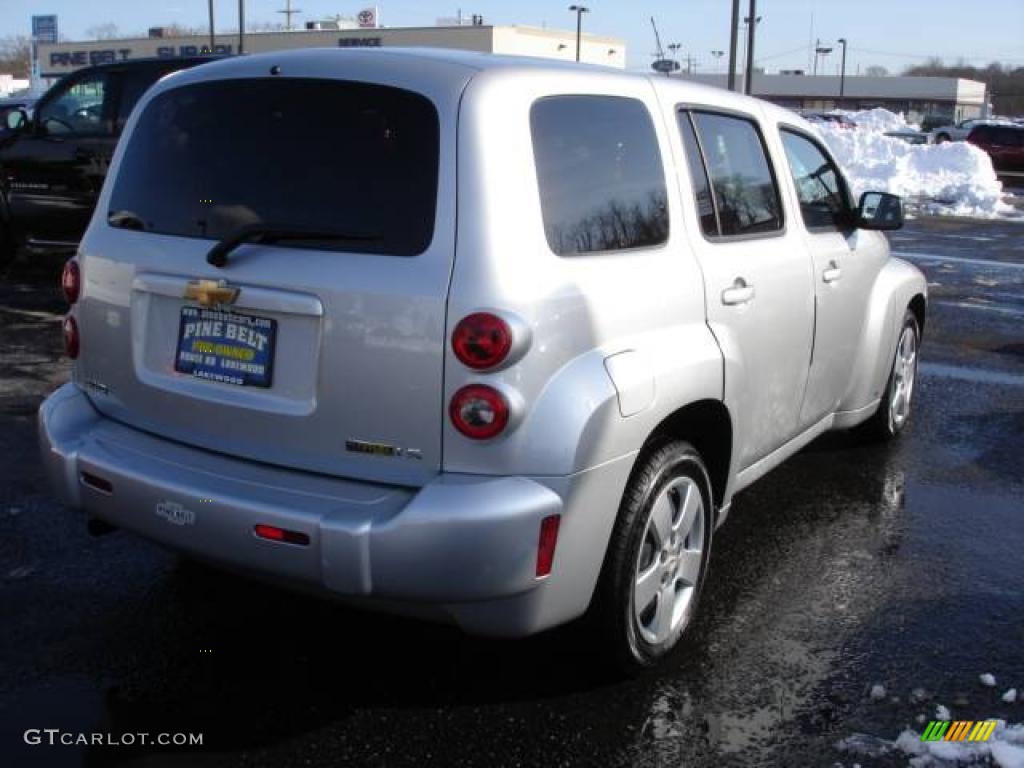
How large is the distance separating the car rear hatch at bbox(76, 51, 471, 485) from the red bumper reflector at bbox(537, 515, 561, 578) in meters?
0.34

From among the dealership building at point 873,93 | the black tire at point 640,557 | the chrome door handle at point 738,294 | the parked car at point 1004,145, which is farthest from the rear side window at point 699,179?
the dealership building at point 873,93

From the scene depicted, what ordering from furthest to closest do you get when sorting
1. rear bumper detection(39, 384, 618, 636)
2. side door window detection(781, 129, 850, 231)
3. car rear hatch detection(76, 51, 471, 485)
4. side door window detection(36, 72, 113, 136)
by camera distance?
side door window detection(36, 72, 113, 136), side door window detection(781, 129, 850, 231), car rear hatch detection(76, 51, 471, 485), rear bumper detection(39, 384, 618, 636)

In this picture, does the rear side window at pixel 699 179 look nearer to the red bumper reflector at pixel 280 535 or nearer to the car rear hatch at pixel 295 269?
the car rear hatch at pixel 295 269

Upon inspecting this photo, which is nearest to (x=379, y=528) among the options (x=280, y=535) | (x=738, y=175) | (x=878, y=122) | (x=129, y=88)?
(x=280, y=535)

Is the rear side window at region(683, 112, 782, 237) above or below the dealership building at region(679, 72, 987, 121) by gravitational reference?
below

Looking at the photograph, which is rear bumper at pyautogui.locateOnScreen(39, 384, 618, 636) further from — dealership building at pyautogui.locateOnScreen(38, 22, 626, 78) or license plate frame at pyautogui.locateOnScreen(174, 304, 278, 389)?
dealership building at pyautogui.locateOnScreen(38, 22, 626, 78)

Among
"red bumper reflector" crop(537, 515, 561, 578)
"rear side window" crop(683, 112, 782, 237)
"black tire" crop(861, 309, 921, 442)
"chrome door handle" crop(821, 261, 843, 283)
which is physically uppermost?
"rear side window" crop(683, 112, 782, 237)

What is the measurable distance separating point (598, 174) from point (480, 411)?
912 millimetres

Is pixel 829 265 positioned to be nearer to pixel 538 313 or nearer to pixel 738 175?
pixel 738 175

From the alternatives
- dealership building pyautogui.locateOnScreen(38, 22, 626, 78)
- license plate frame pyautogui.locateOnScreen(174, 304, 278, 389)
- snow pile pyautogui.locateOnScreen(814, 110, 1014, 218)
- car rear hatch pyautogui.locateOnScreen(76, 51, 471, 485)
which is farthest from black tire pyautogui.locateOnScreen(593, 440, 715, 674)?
dealership building pyautogui.locateOnScreen(38, 22, 626, 78)

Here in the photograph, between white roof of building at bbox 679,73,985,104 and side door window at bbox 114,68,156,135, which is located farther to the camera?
white roof of building at bbox 679,73,985,104

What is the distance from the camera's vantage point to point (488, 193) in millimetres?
2883

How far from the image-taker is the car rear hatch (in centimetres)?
289

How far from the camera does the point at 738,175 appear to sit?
4148 millimetres
